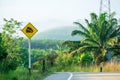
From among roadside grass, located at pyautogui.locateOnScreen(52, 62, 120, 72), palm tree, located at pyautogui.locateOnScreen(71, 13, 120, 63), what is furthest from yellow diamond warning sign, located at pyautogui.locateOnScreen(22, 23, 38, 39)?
palm tree, located at pyautogui.locateOnScreen(71, 13, 120, 63)

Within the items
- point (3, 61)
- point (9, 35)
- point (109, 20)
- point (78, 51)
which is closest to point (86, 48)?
point (78, 51)

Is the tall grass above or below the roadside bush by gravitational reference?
below

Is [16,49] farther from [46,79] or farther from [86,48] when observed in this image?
[46,79]

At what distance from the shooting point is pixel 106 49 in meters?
45.3

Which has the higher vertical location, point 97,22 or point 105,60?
point 97,22

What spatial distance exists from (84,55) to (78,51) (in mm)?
4645

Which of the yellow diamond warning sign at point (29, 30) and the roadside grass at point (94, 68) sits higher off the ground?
the yellow diamond warning sign at point (29, 30)

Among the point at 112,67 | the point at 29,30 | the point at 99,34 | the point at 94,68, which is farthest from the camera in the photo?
the point at 99,34

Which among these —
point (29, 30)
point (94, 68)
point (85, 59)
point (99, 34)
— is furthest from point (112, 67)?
point (29, 30)

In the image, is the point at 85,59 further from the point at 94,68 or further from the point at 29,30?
the point at 29,30

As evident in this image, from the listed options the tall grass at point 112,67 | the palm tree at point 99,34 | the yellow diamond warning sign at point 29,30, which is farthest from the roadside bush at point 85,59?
the yellow diamond warning sign at point 29,30

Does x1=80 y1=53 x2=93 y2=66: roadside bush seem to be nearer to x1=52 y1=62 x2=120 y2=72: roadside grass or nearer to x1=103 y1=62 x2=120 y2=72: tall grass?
x1=52 y1=62 x2=120 y2=72: roadside grass

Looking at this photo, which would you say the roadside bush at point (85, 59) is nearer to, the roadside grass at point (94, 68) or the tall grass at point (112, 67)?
the roadside grass at point (94, 68)

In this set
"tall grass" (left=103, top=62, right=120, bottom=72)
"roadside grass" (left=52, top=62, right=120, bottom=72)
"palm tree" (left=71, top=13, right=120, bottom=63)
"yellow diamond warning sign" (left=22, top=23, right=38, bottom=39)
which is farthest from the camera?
"palm tree" (left=71, top=13, right=120, bottom=63)
